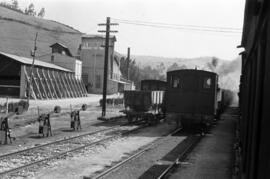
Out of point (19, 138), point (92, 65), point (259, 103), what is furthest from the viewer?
point (92, 65)

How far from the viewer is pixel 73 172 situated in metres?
10.6

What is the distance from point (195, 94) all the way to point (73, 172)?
10950 mm

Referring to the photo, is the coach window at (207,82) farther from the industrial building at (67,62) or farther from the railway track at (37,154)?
the industrial building at (67,62)

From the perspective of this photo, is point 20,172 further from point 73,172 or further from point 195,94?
point 195,94

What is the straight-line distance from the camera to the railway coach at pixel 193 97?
2028cm

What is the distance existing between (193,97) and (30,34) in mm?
96821

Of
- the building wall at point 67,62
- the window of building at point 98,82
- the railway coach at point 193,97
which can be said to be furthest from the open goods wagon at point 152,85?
the window of building at point 98,82

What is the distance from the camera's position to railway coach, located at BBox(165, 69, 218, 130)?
20.3m

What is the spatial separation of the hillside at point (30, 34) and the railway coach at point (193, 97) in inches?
2606

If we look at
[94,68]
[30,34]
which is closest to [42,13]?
[30,34]

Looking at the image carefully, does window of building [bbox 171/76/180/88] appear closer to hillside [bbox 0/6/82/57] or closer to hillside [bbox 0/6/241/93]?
hillside [bbox 0/6/241/93]

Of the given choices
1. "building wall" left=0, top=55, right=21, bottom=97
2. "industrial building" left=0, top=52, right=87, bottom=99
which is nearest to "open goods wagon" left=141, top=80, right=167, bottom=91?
"industrial building" left=0, top=52, right=87, bottom=99

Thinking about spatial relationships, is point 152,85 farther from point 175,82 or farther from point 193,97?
point 193,97

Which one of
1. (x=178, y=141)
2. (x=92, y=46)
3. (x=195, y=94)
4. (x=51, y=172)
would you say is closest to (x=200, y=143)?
(x=178, y=141)
